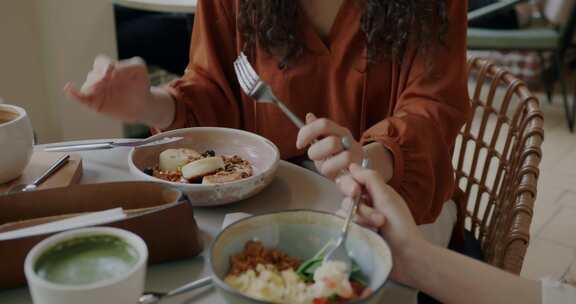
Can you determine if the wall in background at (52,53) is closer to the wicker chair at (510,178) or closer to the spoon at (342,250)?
the wicker chair at (510,178)

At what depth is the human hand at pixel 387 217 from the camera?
691 millimetres

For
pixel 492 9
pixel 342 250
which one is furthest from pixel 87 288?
pixel 492 9

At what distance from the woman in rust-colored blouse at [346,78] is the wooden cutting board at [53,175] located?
0.14 m

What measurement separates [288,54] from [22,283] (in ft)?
2.14

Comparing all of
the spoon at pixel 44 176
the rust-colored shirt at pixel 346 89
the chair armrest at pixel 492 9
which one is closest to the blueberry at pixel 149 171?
the spoon at pixel 44 176

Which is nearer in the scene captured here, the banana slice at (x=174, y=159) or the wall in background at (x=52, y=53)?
the banana slice at (x=174, y=159)

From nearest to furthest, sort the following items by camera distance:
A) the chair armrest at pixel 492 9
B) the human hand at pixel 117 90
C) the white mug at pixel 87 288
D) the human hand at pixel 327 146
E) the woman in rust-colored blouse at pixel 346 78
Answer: the white mug at pixel 87 288 → the human hand at pixel 327 146 → the human hand at pixel 117 90 → the woman in rust-colored blouse at pixel 346 78 → the chair armrest at pixel 492 9

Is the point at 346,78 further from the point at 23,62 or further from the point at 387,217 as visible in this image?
the point at 23,62

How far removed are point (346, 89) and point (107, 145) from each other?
1.47ft

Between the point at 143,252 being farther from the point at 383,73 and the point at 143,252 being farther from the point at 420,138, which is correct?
the point at 383,73

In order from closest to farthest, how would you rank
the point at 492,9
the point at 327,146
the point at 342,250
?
the point at 342,250 < the point at 327,146 < the point at 492,9

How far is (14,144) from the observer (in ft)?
2.65

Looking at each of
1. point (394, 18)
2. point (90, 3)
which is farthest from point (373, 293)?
point (90, 3)

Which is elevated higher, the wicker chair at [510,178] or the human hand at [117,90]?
the human hand at [117,90]
